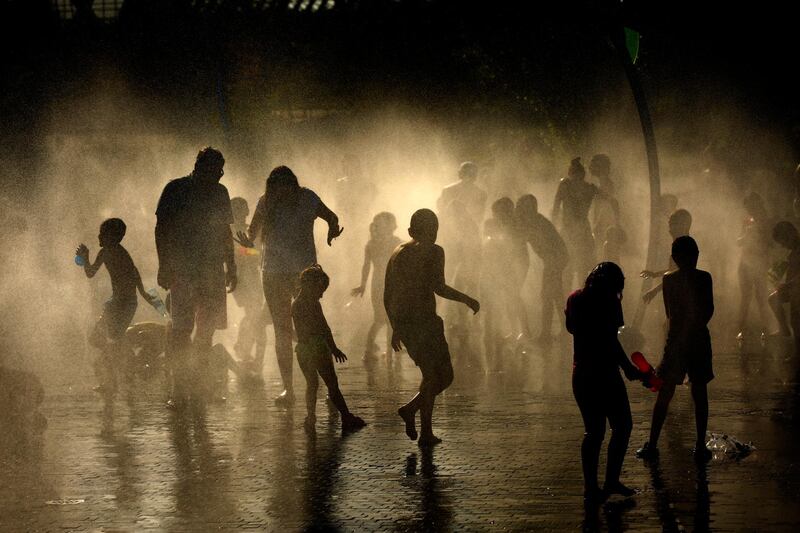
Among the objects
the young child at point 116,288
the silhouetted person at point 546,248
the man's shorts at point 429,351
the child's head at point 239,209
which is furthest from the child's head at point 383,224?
the man's shorts at point 429,351

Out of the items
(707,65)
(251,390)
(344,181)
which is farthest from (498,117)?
(251,390)

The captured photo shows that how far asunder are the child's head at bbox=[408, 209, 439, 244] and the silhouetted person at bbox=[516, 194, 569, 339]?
302 inches

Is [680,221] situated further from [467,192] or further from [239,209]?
[239,209]

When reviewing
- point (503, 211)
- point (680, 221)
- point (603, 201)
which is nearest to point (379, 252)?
point (503, 211)

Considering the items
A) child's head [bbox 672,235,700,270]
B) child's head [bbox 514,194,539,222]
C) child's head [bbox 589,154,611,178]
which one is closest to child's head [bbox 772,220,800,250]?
child's head [bbox 514,194,539,222]

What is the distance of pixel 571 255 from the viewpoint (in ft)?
63.7

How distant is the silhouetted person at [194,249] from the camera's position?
491 inches

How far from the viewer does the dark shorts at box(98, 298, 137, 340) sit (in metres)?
13.7

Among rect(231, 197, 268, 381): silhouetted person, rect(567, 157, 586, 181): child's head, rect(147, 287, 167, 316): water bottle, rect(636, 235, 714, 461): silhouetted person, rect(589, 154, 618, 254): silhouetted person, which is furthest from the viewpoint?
rect(589, 154, 618, 254): silhouetted person

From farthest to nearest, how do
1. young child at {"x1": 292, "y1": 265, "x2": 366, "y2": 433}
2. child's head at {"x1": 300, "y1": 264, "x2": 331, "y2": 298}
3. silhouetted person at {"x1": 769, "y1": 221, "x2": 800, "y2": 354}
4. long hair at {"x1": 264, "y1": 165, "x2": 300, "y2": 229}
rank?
silhouetted person at {"x1": 769, "y1": 221, "x2": 800, "y2": 354} < long hair at {"x1": 264, "y1": 165, "x2": 300, "y2": 229} < child's head at {"x1": 300, "y1": 264, "x2": 331, "y2": 298} < young child at {"x1": 292, "y1": 265, "x2": 366, "y2": 433}

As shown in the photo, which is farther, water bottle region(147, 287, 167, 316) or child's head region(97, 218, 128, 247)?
water bottle region(147, 287, 167, 316)

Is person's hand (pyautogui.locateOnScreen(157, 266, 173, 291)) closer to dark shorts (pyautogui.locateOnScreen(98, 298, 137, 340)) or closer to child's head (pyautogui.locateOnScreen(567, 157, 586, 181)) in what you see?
dark shorts (pyautogui.locateOnScreen(98, 298, 137, 340))

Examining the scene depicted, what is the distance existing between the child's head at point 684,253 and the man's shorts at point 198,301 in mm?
4268

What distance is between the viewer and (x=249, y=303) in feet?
51.1
